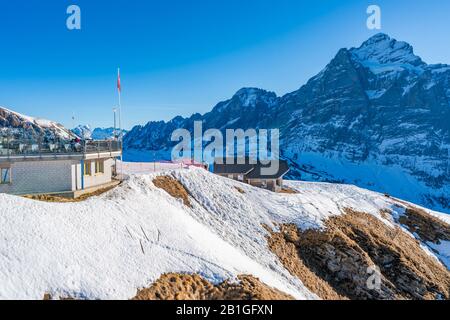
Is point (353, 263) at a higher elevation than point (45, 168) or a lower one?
lower

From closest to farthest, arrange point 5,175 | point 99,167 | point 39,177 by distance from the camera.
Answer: point 5,175 → point 39,177 → point 99,167

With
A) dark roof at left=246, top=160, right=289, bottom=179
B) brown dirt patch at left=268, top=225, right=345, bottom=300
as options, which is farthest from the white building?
dark roof at left=246, top=160, right=289, bottom=179

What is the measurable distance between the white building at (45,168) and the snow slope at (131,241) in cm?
315

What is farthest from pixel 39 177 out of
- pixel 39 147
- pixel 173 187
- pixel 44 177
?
pixel 173 187

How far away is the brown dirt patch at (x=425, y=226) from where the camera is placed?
39125 mm

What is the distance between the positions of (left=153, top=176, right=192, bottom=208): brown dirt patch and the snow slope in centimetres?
62

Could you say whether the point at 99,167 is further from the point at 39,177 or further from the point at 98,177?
the point at 39,177

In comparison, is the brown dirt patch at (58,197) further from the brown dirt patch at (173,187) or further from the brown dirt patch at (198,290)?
the brown dirt patch at (198,290)

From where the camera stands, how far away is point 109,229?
1866 cm

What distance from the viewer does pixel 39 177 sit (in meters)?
22.9

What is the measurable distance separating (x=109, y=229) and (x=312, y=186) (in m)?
42.3

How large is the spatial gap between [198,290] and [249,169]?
4119cm

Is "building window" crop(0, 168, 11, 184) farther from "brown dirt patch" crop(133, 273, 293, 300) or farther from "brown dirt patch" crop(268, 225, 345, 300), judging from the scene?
"brown dirt patch" crop(268, 225, 345, 300)

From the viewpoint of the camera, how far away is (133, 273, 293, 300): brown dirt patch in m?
15.4
